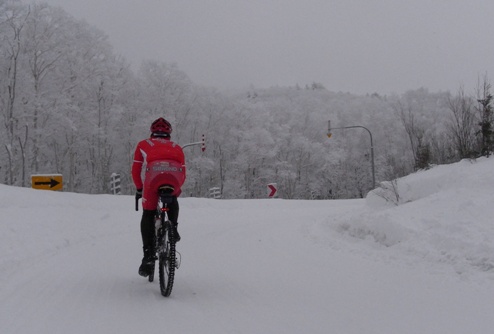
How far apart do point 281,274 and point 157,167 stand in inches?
98.6

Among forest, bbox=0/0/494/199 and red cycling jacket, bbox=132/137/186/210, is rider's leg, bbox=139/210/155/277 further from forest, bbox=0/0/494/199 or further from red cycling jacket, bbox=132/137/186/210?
forest, bbox=0/0/494/199

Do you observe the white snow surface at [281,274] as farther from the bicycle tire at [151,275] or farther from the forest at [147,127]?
the forest at [147,127]

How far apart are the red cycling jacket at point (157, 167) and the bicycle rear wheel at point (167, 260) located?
A: 1.39 feet

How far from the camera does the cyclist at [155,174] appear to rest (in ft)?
16.2

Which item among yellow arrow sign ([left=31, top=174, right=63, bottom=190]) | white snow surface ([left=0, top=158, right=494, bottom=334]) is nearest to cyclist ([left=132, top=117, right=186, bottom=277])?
white snow surface ([left=0, top=158, right=494, bottom=334])

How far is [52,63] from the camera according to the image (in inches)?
1273

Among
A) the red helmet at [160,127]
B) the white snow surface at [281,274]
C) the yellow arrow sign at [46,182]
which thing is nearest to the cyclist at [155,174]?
the red helmet at [160,127]

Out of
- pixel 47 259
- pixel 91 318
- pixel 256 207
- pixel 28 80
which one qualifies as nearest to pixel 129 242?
pixel 47 259

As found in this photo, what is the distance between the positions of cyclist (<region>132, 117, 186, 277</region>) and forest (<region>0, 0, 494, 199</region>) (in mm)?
8897

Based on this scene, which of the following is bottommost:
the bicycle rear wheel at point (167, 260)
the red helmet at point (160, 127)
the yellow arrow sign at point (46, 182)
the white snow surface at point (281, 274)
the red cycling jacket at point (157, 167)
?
the white snow surface at point (281, 274)

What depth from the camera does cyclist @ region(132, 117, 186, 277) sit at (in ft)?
16.2

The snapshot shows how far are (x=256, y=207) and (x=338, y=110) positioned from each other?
237 feet

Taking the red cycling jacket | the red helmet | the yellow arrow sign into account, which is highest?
the red helmet

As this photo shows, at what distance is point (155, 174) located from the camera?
16.1ft
